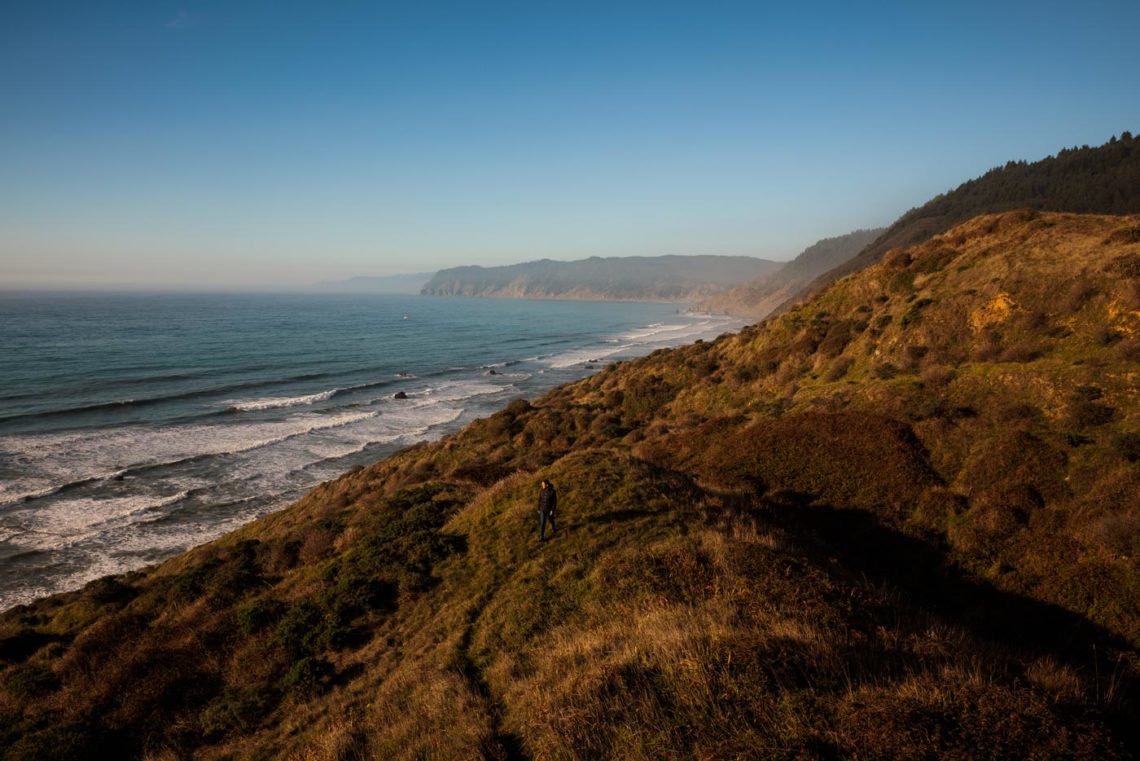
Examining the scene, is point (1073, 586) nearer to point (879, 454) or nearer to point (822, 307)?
point (879, 454)

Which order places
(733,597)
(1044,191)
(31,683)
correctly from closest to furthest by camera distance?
1. (733,597)
2. (31,683)
3. (1044,191)

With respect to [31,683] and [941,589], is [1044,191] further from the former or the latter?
[31,683]

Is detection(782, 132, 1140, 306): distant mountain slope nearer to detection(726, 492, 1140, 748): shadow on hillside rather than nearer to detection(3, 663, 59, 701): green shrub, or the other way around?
detection(726, 492, 1140, 748): shadow on hillside

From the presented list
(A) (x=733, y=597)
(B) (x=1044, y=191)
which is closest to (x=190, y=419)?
(A) (x=733, y=597)

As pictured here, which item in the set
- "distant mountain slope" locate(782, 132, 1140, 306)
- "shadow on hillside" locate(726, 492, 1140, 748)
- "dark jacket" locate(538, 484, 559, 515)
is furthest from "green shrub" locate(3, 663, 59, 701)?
"distant mountain slope" locate(782, 132, 1140, 306)

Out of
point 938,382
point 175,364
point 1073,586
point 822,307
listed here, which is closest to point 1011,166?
point 822,307

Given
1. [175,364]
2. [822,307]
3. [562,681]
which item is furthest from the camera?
[175,364]
